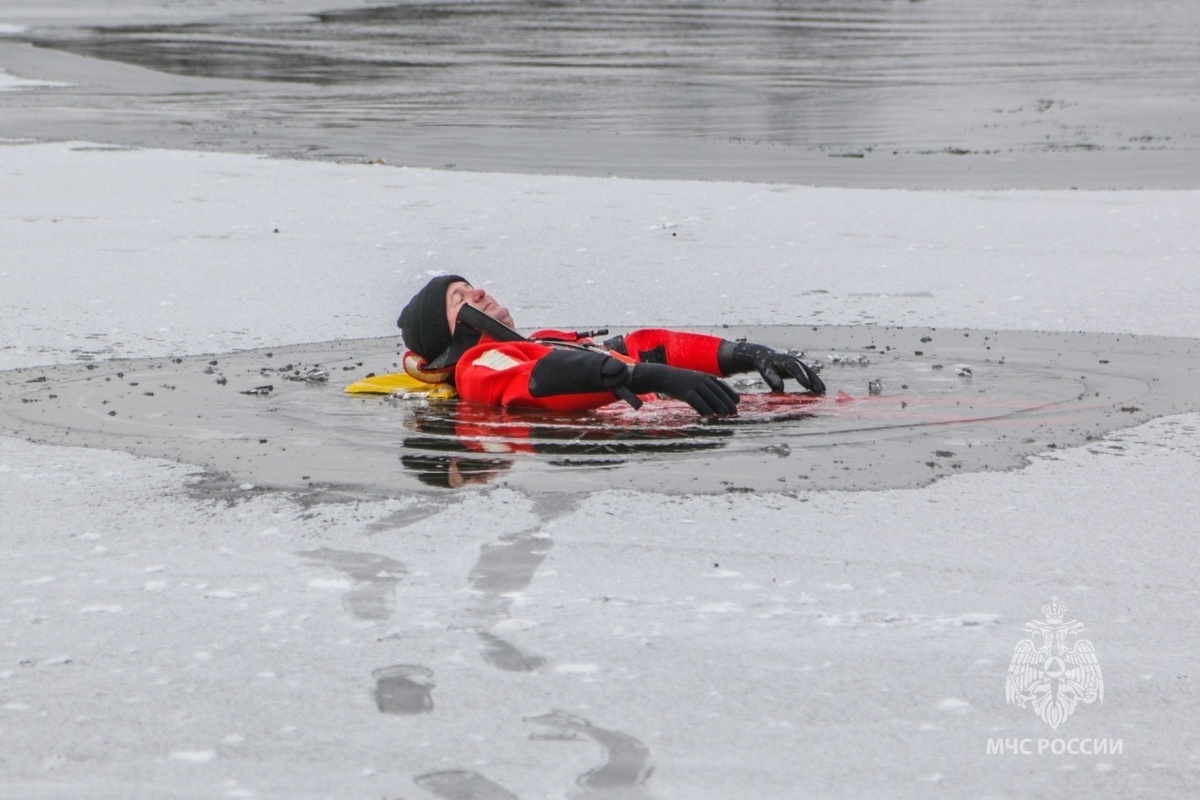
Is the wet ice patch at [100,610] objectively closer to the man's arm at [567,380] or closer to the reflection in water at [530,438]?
the reflection in water at [530,438]

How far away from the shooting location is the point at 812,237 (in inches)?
391

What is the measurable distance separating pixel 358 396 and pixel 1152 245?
5.31 meters

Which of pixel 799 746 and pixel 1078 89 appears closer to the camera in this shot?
pixel 799 746

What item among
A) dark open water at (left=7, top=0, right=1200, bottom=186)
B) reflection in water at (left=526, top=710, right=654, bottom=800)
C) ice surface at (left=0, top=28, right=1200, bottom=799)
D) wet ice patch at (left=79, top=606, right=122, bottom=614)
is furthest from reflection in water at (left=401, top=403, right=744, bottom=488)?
dark open water at (left=7, top=0, right=1200, bottom=186)

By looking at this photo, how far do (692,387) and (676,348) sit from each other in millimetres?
861

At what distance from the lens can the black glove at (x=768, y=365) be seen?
589cm

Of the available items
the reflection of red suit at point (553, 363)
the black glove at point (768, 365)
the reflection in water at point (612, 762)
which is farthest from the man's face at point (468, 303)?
the reflection in water at point (612, 762)

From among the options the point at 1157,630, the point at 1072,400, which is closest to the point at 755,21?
the point at 1072,400

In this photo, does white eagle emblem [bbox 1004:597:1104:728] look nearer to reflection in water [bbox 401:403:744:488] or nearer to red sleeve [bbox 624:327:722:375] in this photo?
reflection in water [bbox 401:403:744:488]

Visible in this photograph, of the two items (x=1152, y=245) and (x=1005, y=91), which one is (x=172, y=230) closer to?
(x=1152, y=245)

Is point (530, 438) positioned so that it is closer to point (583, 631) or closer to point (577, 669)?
point (583, 631)

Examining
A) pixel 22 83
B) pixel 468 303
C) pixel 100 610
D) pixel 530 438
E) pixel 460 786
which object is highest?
pixel 22 83

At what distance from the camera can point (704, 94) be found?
21.0m

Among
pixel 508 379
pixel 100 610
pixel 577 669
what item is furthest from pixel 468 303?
pixel 577 669
